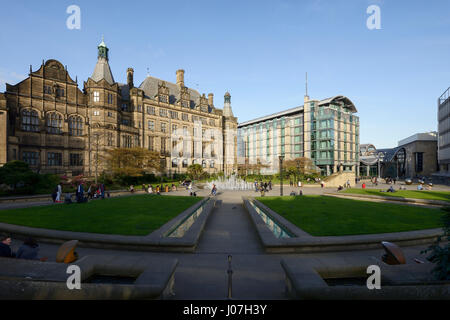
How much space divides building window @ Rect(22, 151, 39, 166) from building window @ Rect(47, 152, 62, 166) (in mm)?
1657

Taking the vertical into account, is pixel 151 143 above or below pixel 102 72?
below

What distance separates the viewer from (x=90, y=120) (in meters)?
42.2

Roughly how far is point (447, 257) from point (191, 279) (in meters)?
6.06

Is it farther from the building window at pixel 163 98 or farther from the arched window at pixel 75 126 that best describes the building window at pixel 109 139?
the building window at pixel 163 98

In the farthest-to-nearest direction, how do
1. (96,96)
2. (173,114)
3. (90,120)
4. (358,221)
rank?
1. (173,114)
2. (96,96)
3. (90,120)
4. (358,221)

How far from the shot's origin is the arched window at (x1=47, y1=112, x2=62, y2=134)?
127 feet

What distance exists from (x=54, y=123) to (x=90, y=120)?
591cm

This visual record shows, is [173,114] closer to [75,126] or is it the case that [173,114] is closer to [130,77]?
[130,77]

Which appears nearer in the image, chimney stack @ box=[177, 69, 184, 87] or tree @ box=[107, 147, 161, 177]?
tree @ box=[107, 147, 161, 177]

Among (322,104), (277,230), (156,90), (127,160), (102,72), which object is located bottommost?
(277,230)

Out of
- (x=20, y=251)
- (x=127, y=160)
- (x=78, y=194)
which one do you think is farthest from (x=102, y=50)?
(x=20, y=251)

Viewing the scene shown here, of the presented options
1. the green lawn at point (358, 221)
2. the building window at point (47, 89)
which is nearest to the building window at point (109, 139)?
the building window at point (47, 89)

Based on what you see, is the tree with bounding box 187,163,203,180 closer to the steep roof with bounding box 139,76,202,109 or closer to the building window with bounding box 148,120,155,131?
the building window with bounding box 148,120,155,131

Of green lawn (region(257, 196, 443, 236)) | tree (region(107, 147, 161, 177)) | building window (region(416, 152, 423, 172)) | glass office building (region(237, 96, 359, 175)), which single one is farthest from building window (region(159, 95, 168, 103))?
building window (region(416, 152, 423, 172))
